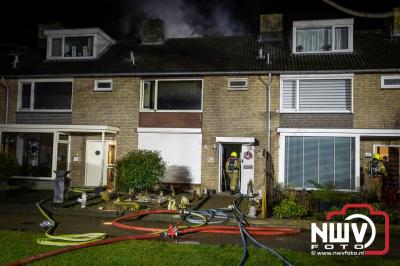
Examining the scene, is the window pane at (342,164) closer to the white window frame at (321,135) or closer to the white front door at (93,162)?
the white window frame at (321,135)

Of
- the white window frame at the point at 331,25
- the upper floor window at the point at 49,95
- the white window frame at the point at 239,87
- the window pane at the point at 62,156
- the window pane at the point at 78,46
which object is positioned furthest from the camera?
the window pane at the point at 78,46

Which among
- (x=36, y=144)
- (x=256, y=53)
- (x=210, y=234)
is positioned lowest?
(x=210, y=234)

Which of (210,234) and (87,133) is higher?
(87,133)

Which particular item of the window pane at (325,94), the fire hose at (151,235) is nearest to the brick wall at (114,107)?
the fire hose at (151,235)

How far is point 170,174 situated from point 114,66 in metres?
6.10

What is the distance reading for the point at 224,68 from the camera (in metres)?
16.3

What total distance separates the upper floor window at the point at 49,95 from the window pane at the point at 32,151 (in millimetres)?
1396

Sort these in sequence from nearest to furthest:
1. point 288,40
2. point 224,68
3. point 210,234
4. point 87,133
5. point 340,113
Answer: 1. point 210,234
2. point 340,113
3. point 224,68
4. point 87,133
5. point 288,40

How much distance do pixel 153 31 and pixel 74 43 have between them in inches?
173

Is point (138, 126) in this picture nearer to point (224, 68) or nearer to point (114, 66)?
point (114, 66)

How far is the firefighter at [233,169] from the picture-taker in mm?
15396

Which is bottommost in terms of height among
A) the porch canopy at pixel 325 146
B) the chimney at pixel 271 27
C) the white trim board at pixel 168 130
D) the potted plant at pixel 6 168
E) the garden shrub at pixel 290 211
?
the garden shrub at pixel 290 211

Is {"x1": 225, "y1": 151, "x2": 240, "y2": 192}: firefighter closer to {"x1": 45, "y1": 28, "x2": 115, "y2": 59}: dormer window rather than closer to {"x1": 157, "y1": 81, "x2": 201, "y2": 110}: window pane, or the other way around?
{"x1": 157, "y1": 81, "x2": 201, "y2": 110}: window pane

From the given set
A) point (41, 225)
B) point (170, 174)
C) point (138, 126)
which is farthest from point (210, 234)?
point (138, 126)
